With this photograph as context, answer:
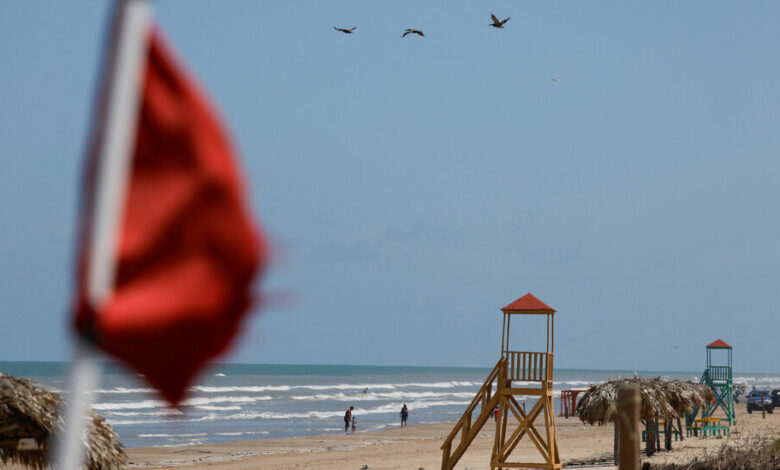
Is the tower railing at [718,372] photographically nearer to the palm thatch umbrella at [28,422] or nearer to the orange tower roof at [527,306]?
the orange tower roof at [527,306]

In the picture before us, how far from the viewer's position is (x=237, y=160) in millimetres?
1629

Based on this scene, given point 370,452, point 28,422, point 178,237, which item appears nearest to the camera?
point 178,237

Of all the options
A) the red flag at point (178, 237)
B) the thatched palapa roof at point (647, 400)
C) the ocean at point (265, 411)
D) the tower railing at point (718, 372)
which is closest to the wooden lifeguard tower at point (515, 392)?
the thatched palapa roof at point (647, 400)

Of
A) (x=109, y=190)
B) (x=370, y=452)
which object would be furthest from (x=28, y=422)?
(x=370, y=452)

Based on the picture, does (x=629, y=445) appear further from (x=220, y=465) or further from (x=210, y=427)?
(x=210, y=427)

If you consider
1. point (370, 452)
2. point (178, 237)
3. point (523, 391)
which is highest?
point (178, 237)

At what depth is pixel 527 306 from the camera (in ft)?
64.8

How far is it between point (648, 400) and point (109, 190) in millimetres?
23891

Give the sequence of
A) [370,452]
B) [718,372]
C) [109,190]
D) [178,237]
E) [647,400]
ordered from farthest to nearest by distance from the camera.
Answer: [718,372] → [370,452] → [647,400] → [178,237] → [109,190]

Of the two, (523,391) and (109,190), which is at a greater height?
(109,190)

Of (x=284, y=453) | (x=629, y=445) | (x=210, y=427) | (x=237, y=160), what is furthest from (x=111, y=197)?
(x=210, y=427)

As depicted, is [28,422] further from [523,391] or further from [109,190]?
[523,391]

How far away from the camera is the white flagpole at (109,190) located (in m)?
1.41

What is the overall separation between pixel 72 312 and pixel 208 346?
25cm
